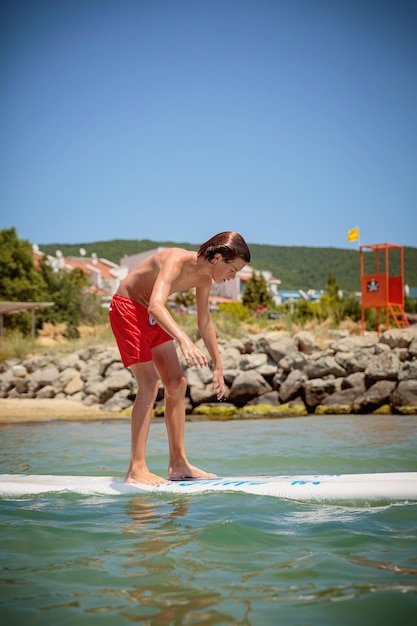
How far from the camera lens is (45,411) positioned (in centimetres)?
1135

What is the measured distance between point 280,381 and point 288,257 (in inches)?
2858

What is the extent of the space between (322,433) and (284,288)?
68.6 m

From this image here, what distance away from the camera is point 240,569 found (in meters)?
2.46

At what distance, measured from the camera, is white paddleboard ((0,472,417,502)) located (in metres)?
3.66

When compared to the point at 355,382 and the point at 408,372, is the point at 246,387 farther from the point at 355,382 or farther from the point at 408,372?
the point at 408,372

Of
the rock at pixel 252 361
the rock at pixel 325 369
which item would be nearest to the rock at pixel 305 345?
the rock at pixel 252 361

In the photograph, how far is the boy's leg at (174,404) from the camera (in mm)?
4230

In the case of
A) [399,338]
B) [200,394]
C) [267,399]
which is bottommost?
[267,399]

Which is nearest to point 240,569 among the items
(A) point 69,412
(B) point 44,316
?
(A) point 69,412

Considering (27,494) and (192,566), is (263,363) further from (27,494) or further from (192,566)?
(192,566)

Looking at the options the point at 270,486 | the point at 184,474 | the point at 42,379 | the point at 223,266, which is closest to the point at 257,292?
the point at 42,379

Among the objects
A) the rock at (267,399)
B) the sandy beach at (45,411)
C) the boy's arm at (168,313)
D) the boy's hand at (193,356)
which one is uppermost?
the boy's arm at (168,313)

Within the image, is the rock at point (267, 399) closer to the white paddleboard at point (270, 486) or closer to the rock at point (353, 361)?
the rock at point (353, 361)

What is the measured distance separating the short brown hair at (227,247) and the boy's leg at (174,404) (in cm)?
72
